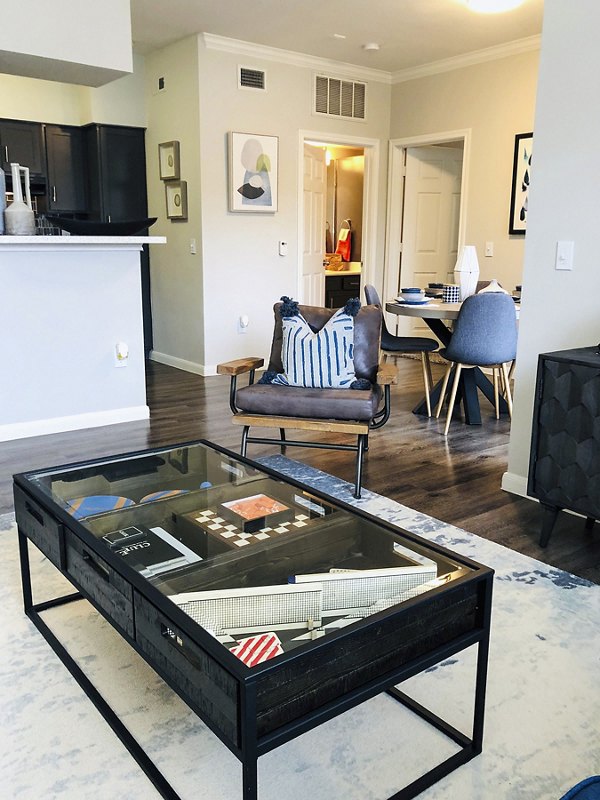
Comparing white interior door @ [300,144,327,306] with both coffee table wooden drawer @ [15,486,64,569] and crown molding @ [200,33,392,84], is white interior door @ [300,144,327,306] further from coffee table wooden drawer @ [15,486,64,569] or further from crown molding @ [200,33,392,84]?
coffee table wooden drawer @ [15,486,64,569]

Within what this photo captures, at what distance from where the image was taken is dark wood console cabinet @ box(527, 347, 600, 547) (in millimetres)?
2662

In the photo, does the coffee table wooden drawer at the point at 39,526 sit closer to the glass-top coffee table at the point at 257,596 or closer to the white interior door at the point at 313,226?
the glass-top coffee table at the point at 257,596

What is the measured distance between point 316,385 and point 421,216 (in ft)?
14.1

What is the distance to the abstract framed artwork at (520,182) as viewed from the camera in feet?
19.7

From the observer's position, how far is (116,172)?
674 centimetres

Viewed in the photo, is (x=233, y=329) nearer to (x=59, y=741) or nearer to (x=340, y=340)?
(x=340, y=340)

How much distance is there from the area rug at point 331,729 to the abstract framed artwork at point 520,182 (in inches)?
177

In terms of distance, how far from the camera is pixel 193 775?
1.61 meters

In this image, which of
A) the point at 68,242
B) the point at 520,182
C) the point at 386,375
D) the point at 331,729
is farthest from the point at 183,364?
the point at 331,729

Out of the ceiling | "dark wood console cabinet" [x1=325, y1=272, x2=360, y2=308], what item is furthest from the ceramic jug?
"dark wood console cabinet" [x1=325, y1=272, x2=360, y2=308]

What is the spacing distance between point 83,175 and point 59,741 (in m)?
6.28

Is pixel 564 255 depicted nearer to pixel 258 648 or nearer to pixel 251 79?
pixel 258 648

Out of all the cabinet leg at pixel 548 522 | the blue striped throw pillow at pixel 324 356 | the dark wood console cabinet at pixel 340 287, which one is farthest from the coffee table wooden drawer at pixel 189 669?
the dark wood console cabinet at pixel 340 287

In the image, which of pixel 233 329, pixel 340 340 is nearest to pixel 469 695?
pixel 340 340
